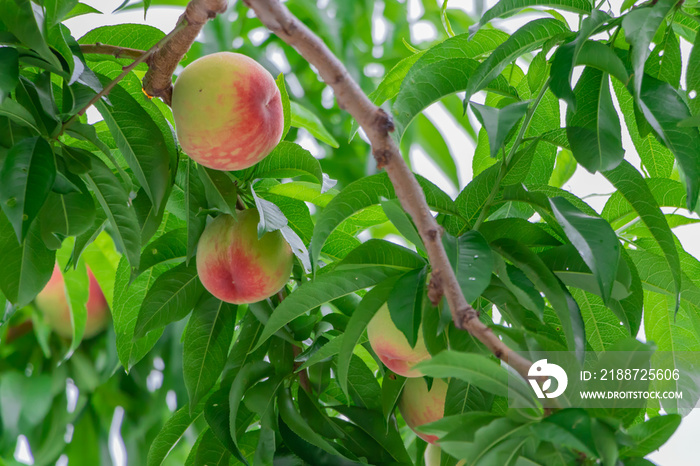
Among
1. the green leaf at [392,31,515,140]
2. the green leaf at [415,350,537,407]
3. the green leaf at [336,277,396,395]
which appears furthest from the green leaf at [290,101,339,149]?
the green leaf at [415,350,537,407]

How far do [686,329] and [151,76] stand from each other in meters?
0.55

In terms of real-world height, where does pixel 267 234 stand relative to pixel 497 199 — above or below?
below

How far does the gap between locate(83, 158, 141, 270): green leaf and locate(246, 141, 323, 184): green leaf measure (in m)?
0.14

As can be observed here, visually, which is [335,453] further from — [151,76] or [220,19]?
[220,19]

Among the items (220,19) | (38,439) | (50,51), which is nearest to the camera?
(50,51)

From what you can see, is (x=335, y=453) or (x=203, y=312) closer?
(x=335, y=453)

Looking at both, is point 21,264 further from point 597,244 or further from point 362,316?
point 597,244

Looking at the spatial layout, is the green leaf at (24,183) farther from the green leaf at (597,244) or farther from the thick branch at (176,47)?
the green leaf at (597,244)

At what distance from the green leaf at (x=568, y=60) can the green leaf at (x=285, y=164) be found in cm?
24

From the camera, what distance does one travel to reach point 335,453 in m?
0.56

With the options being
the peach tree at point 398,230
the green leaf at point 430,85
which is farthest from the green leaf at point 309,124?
the green leaf at point 430,85

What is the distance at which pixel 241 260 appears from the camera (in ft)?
1.98

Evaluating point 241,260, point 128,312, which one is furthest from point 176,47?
point 128,312

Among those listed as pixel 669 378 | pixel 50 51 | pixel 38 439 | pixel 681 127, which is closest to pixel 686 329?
pixel 669 378
